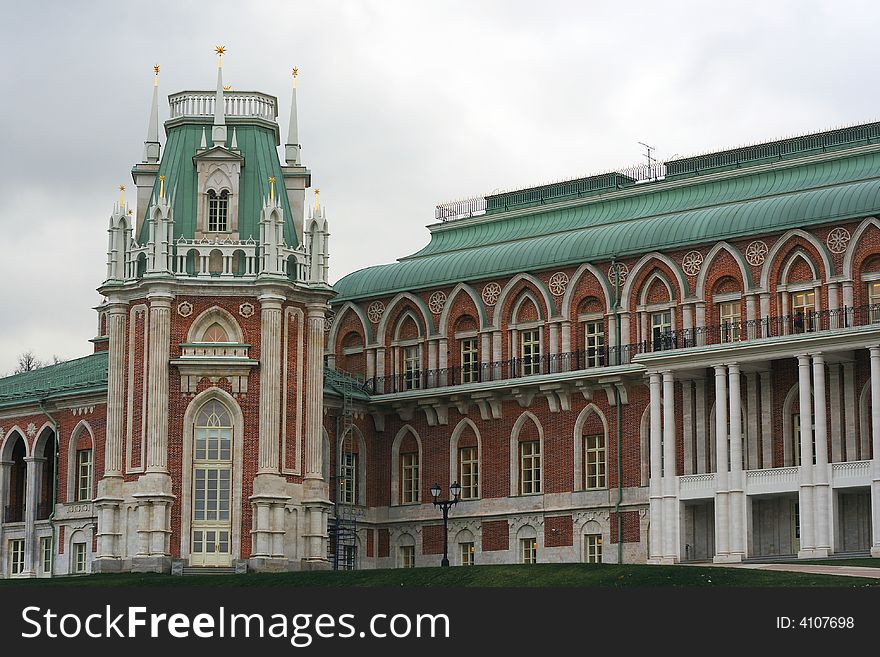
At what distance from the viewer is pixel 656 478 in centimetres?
7556

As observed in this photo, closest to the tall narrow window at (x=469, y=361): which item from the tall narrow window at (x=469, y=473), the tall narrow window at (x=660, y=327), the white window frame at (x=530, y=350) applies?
the white window frame at (x=530, y=350)

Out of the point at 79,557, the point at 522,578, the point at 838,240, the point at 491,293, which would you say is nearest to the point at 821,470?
the point at 838,240

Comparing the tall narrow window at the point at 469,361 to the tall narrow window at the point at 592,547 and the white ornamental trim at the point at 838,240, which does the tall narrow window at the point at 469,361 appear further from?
the white ornamental trim at the point at 838,240

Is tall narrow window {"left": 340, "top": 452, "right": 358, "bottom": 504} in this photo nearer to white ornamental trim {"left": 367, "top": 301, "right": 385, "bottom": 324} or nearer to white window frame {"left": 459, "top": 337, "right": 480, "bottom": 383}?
white window frame {"left": 459, "top": 337, "right": 480, "bottom": 383}

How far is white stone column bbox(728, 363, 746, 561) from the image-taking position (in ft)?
238

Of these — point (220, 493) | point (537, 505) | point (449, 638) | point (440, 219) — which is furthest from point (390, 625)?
point (440, 219)

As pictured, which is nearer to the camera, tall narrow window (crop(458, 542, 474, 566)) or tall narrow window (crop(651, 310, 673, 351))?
tall narrow window (crop(651, 310, 673, 351))

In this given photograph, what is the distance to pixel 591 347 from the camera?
81000 mm

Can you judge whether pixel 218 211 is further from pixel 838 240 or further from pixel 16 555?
pixel 838 240

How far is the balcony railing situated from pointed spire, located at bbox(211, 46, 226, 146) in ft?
45.9

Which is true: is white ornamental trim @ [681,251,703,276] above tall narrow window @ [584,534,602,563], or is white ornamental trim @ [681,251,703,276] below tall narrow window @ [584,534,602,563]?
above

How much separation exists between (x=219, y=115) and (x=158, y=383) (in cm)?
1084

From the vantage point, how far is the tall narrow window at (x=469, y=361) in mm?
84062

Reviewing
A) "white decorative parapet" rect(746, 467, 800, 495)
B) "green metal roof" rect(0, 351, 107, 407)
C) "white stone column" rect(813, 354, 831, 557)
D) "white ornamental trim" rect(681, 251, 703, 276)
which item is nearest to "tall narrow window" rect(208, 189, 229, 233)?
"green metal roof" rect(0, 351, 107, 407)
